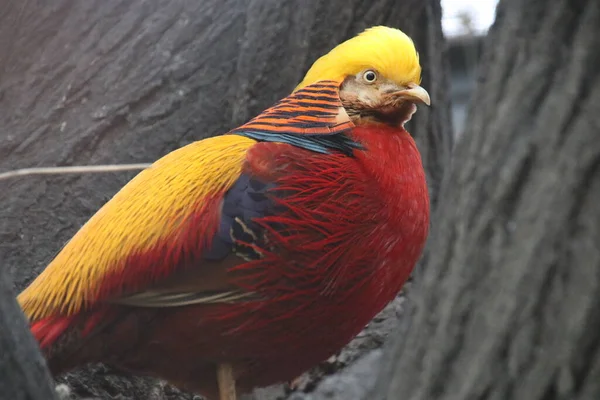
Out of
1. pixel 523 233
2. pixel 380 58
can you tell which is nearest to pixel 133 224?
pixel 380 58

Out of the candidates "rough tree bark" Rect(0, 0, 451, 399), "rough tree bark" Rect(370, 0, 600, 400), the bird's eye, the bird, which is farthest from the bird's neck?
"rough tree bark" Rect(370, 0, 600, 400)

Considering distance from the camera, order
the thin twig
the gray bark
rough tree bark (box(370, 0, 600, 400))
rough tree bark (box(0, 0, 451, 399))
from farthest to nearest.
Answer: rough tree bark (box(0, 0, 451, 399)), the thin twig, the gray bark, rough tree bark (box(370, 0, 600, 400))

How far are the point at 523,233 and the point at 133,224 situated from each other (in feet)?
4.43

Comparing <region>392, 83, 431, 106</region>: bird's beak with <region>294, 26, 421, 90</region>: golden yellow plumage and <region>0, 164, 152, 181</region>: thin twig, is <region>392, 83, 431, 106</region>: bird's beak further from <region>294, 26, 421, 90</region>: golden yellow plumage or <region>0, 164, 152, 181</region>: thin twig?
<region>0, 164, 152, 181</region>: thin twig

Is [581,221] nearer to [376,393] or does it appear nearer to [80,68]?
[376,393]

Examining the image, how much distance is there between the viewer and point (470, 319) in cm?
111

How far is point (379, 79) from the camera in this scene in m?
2.37

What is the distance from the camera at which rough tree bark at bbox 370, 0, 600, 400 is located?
102 centimetres

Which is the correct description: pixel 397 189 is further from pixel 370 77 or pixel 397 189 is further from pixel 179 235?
pixel 179 235

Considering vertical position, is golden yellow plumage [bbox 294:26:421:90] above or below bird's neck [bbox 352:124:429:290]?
above

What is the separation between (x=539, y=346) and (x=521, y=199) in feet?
0.63

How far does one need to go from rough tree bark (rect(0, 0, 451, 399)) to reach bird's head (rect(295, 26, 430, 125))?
25.5 inches

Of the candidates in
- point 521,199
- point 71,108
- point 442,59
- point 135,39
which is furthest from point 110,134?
point 521,199

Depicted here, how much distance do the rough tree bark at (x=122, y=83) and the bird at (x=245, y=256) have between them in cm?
72
